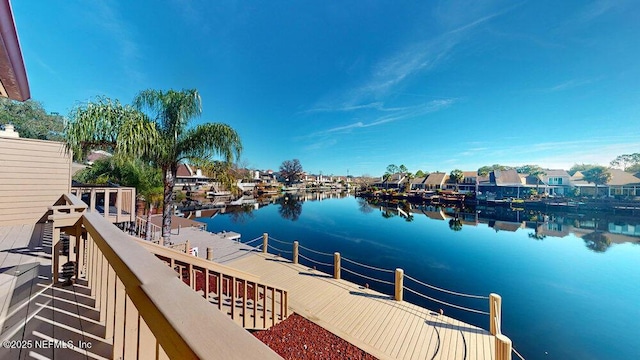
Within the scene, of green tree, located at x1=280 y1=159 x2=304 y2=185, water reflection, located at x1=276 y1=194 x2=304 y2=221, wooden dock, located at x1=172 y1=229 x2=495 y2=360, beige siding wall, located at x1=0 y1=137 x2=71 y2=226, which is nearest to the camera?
wooden dock, located at x1=172 y1=229 x2=495 y2=360

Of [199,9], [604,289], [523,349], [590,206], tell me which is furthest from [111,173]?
[590,206]

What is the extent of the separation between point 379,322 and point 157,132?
326 inches

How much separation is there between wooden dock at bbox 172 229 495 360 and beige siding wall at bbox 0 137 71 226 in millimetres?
5731

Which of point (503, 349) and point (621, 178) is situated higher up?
point (621, 178)

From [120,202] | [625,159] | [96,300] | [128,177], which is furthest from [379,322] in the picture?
[625,159]

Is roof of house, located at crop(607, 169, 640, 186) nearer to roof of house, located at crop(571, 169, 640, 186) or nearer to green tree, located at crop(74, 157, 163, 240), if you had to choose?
roof of house, located at crop(571, 169, 640, 186)

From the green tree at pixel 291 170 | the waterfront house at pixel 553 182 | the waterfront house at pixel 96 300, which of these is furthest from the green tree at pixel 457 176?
the waterfront house at pixel 96 300

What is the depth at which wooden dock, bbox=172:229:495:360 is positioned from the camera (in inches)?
172

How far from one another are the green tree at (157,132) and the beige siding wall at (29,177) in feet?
1.70

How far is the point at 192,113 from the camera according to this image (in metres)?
7.77

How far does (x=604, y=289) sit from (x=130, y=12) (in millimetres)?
23782

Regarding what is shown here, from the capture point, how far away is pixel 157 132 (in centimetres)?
715

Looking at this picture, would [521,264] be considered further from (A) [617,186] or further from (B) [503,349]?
(A) [617,186]

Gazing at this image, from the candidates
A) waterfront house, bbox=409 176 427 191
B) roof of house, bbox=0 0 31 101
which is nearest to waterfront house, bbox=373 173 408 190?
waterfront house, bbox=409 176 427 191
